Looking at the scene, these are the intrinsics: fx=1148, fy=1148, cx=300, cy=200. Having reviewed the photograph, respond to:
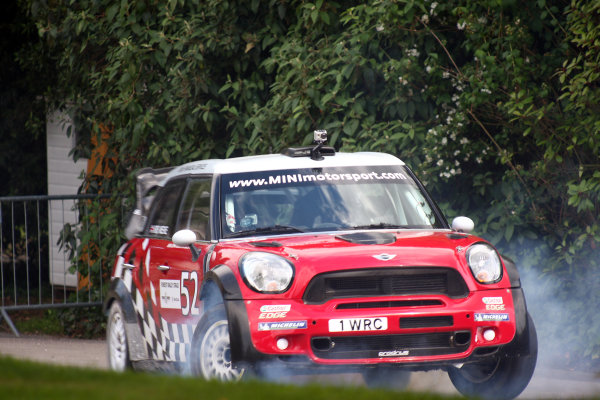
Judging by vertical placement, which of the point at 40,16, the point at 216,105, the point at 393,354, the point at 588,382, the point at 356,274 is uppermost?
the point at 40,16

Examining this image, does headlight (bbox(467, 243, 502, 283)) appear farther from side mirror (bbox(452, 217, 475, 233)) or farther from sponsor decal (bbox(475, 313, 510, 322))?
side mirror (bbox(452, 217, 475, 233))

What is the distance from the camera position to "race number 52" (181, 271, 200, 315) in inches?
313

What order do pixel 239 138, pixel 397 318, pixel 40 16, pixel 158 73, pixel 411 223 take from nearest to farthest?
pixel 397 318 → pixel 411 223 → pixel 239 138 → pixel 158 73 → pixel 40 16

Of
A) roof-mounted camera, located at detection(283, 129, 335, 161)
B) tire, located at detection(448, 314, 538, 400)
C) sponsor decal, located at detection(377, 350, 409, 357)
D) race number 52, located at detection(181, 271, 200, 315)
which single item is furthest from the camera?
roof-mounted camera, located at detection(283, 129, 335, 161)

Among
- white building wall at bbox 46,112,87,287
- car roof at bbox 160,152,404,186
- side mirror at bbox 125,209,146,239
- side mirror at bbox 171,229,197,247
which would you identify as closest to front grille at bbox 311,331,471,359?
side mirror at bbox 171,229,197,247

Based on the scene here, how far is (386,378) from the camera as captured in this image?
8.84 metres

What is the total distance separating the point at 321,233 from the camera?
808 cm

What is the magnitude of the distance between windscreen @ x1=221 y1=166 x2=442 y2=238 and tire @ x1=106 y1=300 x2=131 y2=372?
66.6 inches

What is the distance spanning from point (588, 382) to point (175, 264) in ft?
11.5

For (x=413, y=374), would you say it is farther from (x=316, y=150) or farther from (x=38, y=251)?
(x=38, y=251)

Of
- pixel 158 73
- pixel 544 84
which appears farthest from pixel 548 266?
pixel 158 73

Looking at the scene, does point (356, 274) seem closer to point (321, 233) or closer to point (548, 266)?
point (321, 233)

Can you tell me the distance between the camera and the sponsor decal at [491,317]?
7.34m

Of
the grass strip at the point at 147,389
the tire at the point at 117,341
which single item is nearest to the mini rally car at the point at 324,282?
the tire at the point at 117,341
